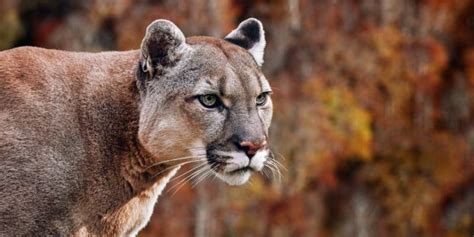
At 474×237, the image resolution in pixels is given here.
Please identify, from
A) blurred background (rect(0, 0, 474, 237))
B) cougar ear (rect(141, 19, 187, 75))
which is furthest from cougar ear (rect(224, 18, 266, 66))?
blurred background (rect(0, 0, 474, 237))

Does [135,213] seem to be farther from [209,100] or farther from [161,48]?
[161,48]

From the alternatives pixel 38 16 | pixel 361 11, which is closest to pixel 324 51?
pixel 361 11

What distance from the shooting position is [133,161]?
11586 millimetres

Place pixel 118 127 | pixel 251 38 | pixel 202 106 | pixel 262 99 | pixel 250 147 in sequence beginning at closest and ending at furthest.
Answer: pixel 250 147 → pixel 202 106 → pixel 118 127 → pixel 262 99 → pixel 251 38

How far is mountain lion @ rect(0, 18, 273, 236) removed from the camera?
1077cm

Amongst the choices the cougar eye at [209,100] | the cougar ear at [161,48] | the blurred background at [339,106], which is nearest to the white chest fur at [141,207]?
the cougar eye at [209,100]

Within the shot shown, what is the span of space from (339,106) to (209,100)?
1397 inches

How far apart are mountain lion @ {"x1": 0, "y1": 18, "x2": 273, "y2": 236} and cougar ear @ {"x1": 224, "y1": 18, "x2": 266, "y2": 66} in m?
0.50

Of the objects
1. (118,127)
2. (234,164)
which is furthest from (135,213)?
(234,164)

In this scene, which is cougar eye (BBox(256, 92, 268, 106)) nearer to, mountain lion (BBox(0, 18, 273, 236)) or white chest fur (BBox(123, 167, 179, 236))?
mountain lion (BBox(0, 18, 273, 236))

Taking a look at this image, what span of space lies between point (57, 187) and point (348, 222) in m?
37.3

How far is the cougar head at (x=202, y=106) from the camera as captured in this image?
1128 centimetres

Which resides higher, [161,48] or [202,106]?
[161,48]

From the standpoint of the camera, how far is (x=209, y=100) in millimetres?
11406
